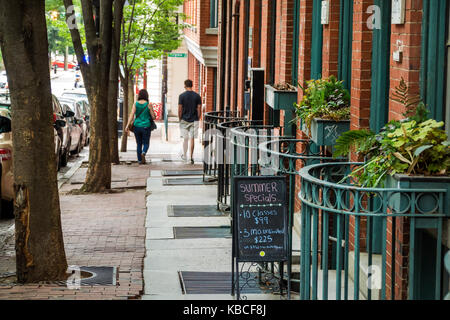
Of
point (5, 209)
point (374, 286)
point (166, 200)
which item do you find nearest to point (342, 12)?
point (374, 286)

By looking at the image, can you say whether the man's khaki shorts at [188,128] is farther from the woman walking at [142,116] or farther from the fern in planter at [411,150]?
the fern in planter at [411,150]

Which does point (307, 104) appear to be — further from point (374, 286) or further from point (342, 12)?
point (374, 286)

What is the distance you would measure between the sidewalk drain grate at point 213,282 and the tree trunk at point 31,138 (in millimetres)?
1258

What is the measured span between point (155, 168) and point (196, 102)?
1.84m

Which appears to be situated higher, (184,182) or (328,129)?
(328,129)

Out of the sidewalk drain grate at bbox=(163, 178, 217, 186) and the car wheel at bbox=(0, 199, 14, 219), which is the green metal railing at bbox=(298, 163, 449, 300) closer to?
the car wheel at bbox=(0, 199, 14, 219)

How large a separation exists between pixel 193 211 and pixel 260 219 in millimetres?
5757

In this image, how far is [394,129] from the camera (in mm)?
5348

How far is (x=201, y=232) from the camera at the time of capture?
11.3 m

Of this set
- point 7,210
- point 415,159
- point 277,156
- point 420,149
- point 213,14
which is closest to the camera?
point 420,149

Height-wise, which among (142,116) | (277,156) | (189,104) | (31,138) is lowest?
(142,116)

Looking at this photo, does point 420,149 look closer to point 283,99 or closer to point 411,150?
point 411,150

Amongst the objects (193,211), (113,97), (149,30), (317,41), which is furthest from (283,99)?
(149,30)

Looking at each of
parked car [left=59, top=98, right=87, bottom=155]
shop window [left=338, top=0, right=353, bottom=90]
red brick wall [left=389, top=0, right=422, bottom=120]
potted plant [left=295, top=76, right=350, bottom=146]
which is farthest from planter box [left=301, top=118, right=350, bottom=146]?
parked car [left=59, top=98, right=87, bottom=155]
